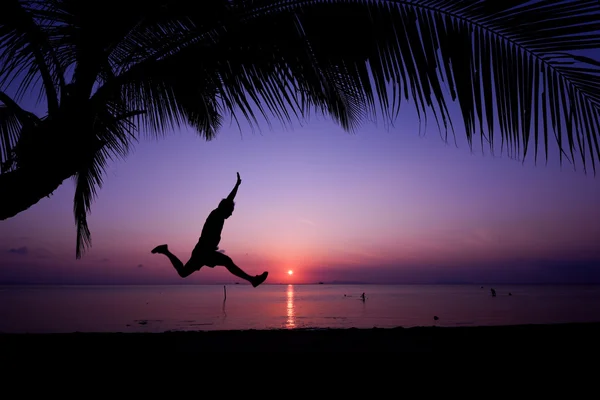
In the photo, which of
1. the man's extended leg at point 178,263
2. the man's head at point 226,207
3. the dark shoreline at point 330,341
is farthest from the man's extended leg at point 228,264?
the dark shoreline at point 330,341

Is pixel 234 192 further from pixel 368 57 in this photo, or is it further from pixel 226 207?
pixel 368 57

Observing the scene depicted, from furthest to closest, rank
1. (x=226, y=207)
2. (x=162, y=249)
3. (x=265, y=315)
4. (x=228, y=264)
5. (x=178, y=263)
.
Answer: (x=265, y=315) < (x=162, y=249) < (x=178, y=263) < (x=228, y=264) < (x=226, y=207)

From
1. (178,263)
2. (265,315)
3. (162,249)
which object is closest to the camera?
(178,263)

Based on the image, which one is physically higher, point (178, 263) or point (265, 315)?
point (178, 263)

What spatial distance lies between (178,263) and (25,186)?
11.1 feet

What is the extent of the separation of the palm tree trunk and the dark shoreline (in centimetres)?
201

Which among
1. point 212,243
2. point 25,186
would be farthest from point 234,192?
point 25,186

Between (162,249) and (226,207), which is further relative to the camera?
(162,249)

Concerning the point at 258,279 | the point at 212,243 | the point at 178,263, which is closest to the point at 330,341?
the point at 258,279

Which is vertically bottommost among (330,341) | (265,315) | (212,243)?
(265,315)

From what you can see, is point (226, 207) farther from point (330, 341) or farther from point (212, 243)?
point (330, 341)

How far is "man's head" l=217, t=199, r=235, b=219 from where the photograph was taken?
14.7 ft

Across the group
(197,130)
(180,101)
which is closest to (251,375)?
(180,101)

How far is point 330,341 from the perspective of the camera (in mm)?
4527
